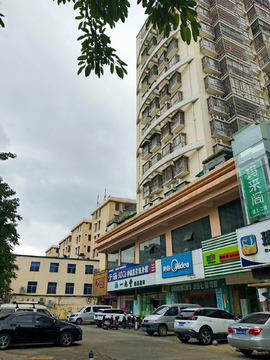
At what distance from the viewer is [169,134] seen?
101ft

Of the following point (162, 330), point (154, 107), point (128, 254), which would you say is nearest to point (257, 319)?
point (162, 330)

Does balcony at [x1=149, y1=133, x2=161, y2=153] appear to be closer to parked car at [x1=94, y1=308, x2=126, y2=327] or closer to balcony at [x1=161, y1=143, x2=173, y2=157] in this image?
balcony at [x1=161, y1=143, x2=173, y2=157]

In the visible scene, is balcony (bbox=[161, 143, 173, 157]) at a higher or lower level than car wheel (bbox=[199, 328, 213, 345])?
higher

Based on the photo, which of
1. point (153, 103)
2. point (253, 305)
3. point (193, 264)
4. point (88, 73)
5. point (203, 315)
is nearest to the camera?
point (88, 73)

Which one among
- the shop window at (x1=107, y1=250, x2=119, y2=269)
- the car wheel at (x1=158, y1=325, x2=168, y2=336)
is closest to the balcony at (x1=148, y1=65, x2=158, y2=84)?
the shop window at (x1=107, y1=250, x2=119, y2=269)

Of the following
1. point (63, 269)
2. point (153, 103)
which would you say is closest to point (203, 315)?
point (153, 103)

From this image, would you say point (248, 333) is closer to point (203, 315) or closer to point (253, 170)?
point (203, 315)

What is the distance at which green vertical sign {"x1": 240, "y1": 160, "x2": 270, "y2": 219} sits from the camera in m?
14.8

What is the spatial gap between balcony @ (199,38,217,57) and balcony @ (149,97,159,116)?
7.67 m

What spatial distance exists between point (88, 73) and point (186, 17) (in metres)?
1.93

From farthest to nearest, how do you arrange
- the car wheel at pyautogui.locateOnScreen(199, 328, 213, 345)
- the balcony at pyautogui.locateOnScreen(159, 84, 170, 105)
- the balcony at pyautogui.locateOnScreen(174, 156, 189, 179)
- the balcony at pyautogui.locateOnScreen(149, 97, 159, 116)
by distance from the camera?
the balcony at pyautogui.locateOnScreen(149, 97, 159, 116) < the balcony at pyautogui.locateOnScreen(159, 84, 170, 105) < the balcony at pyautogui.locateOnScreen(174, 156, 189, 179) < the car wheel at pyautogui.locateOnScreen(199, 328, 213, 345)

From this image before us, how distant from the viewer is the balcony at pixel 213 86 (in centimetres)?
2870

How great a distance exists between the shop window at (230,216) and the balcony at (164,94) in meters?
17.7

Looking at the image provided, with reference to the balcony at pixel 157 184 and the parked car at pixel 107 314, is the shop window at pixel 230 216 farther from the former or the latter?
the balcony at pixel 157 184
